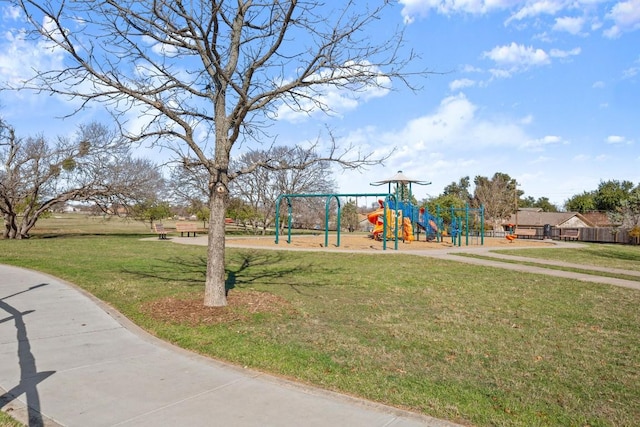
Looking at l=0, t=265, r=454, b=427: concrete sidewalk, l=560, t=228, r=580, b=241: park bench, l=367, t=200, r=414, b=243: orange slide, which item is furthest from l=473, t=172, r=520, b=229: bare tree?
l=0, t=265, r=454, b=427: concrete sidewalk

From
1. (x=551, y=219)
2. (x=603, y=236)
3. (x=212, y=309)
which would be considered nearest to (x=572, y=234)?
(x=603, y=236)

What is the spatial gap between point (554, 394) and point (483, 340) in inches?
69.1

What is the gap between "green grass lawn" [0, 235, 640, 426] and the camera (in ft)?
12.7

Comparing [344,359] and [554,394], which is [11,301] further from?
[554,394]

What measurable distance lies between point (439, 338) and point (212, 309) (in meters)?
3.45

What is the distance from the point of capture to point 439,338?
5.80 metres

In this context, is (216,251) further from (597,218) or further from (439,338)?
(597,218)

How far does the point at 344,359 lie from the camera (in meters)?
4.84

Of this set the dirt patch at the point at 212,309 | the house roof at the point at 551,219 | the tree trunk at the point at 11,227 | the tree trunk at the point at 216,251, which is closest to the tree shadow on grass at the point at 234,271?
the dirt patch at the point at 212,309

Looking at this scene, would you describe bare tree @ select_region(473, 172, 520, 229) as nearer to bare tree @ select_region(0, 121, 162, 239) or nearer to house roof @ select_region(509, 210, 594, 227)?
house roof @ select_region(509, 210, 594, 227)

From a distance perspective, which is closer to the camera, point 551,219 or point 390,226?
point 390,226

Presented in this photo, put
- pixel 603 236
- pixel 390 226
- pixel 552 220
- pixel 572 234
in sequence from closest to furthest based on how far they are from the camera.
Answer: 1. pixel 390 226
2. pixel 603 236
3. pixel 572 234
4. pixel 552 220

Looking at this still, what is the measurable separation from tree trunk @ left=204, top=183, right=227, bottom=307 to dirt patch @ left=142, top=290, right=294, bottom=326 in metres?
0.20

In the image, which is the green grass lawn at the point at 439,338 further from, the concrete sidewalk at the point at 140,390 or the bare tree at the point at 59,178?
the bare tree at the point at 59,178
